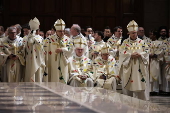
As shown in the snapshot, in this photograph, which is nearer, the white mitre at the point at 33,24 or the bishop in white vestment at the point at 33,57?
the bishop in white vestment at the point at 33,57

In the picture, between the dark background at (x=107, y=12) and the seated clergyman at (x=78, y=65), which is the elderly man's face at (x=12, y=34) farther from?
the dark background at (x=107, y=12)

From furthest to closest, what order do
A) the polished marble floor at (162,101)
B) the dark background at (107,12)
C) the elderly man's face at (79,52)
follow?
the dark background at (107,12)
the elderly man's face at (79,52)
the polished marble floor at (162,101)

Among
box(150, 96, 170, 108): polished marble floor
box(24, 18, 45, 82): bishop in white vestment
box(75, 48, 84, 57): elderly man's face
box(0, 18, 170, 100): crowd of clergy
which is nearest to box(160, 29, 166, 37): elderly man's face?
box(150, 96, 170, 108): polished marble floor

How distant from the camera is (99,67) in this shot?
36.2 feet

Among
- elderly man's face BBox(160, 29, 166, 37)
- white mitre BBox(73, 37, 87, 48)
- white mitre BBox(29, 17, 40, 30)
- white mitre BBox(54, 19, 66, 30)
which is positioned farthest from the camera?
elderly man's face BBox(160, 29, 166, 37)

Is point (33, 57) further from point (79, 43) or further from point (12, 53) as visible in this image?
point (79, 43)

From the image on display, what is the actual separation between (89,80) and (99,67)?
2.50 feet

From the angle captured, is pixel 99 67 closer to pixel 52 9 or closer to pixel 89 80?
pixel 89 80

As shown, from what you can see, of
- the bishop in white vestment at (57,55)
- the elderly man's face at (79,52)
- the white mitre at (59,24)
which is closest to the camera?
the bishop in white vestment at (57,55)

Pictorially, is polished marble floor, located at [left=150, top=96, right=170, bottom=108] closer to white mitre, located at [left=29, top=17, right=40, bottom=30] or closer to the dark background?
white mitre, located at [left=29, top=17, right=40, bottom=30]

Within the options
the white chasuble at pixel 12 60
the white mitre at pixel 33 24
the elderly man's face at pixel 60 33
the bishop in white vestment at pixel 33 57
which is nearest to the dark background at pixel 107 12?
the elderly man's face at pixel 60 33

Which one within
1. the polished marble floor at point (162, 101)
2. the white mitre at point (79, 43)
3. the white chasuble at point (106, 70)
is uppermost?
the white mitre at point (79, 43)

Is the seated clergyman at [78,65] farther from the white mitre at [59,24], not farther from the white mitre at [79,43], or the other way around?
the white mitre at [59,24]

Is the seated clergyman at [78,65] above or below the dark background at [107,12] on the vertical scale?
below
